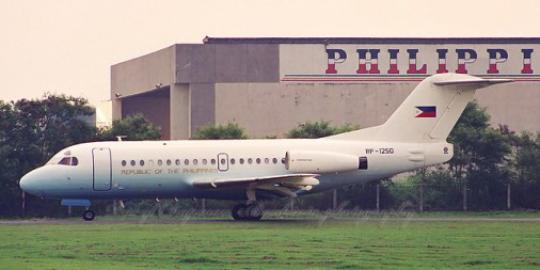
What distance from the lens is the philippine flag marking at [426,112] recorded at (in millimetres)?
48688

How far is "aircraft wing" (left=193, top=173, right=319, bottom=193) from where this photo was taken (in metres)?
45.5

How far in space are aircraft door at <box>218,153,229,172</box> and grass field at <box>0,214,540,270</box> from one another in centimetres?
277

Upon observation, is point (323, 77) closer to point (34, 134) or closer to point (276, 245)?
point (34, 134)

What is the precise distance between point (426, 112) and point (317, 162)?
16.2ft

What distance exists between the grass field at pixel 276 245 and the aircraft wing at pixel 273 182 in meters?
1.51

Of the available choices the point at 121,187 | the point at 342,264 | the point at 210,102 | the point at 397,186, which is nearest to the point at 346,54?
the point at 210,102

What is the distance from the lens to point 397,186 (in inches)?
2231

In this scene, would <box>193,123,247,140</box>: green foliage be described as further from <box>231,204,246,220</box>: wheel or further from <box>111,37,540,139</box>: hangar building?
<box>111,37,540,139</box>: hangar building

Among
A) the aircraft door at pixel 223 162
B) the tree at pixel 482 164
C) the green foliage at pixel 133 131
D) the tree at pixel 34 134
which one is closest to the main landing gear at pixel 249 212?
the aircraft door at pixel 223 162

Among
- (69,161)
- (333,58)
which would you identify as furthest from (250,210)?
(333,58)

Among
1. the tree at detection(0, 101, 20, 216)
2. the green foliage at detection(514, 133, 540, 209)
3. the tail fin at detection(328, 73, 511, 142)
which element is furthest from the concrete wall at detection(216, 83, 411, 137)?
the tail fin at detection(328, 73, 511, 142)

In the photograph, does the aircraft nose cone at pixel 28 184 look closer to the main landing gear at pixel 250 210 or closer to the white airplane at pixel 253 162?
the white airplane at pixel 253 162

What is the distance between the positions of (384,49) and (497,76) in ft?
23.1

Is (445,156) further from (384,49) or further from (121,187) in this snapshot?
(384,49)
